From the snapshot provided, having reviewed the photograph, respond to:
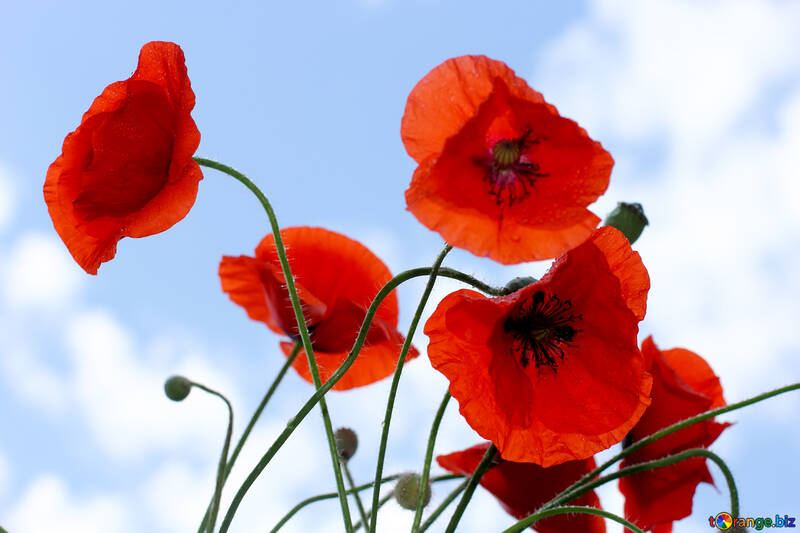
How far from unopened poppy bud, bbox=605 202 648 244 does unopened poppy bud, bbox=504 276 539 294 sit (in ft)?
0.68

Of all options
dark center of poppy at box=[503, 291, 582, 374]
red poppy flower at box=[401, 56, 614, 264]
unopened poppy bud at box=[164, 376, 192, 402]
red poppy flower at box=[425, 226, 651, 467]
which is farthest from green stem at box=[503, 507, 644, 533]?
unopened poppy bud at box=[164, 376, 192, 402]

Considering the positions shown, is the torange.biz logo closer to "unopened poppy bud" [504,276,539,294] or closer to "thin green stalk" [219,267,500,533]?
"unopened poppy bud" [504,276,539,294]

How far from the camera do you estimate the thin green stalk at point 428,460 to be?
99 cm

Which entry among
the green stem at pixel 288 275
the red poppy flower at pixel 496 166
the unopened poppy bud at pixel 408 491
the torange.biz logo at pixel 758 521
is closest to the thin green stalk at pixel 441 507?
the unopened poppy bud at pixel 408 491

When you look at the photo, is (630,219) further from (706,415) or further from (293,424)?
(293,424)

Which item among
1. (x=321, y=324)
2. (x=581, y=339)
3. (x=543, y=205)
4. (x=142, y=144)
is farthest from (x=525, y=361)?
(x=142, y=144)

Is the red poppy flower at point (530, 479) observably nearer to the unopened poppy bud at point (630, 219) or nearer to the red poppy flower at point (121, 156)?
the unopened poppy bud at point (630, 219)

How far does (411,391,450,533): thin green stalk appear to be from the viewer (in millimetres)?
991

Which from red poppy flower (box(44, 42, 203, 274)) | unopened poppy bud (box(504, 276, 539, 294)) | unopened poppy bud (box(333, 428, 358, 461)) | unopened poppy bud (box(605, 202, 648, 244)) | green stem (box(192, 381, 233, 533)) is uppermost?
unopened poppy bud (box(605, 202, 648, 244))

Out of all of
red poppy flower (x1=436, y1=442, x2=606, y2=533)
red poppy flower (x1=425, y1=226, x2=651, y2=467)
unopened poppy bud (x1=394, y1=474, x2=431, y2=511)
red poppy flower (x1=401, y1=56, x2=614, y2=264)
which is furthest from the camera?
red poppy flower (x1=436, y1=442, x2=606, y2=533)

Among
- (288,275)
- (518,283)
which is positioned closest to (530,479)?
(518,283)

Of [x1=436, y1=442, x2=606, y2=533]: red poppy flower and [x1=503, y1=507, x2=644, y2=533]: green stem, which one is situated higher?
[x1=436, y1=442, x2=606, y2=533]: red poppy flower

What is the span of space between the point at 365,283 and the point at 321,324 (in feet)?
0.46

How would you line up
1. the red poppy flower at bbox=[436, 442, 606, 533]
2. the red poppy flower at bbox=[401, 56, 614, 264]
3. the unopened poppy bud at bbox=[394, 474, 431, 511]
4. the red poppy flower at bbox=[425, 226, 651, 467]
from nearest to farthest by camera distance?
the red poppy flower at bbox=[401, 56, 614, 264] → the red poppy flower at bbox=[425, 226, 651, 467] → the unopened poppy bud at bbox=[394, 474, 431, 511] → the red poppy flower at bbox=[436, 442, 606, 533]
